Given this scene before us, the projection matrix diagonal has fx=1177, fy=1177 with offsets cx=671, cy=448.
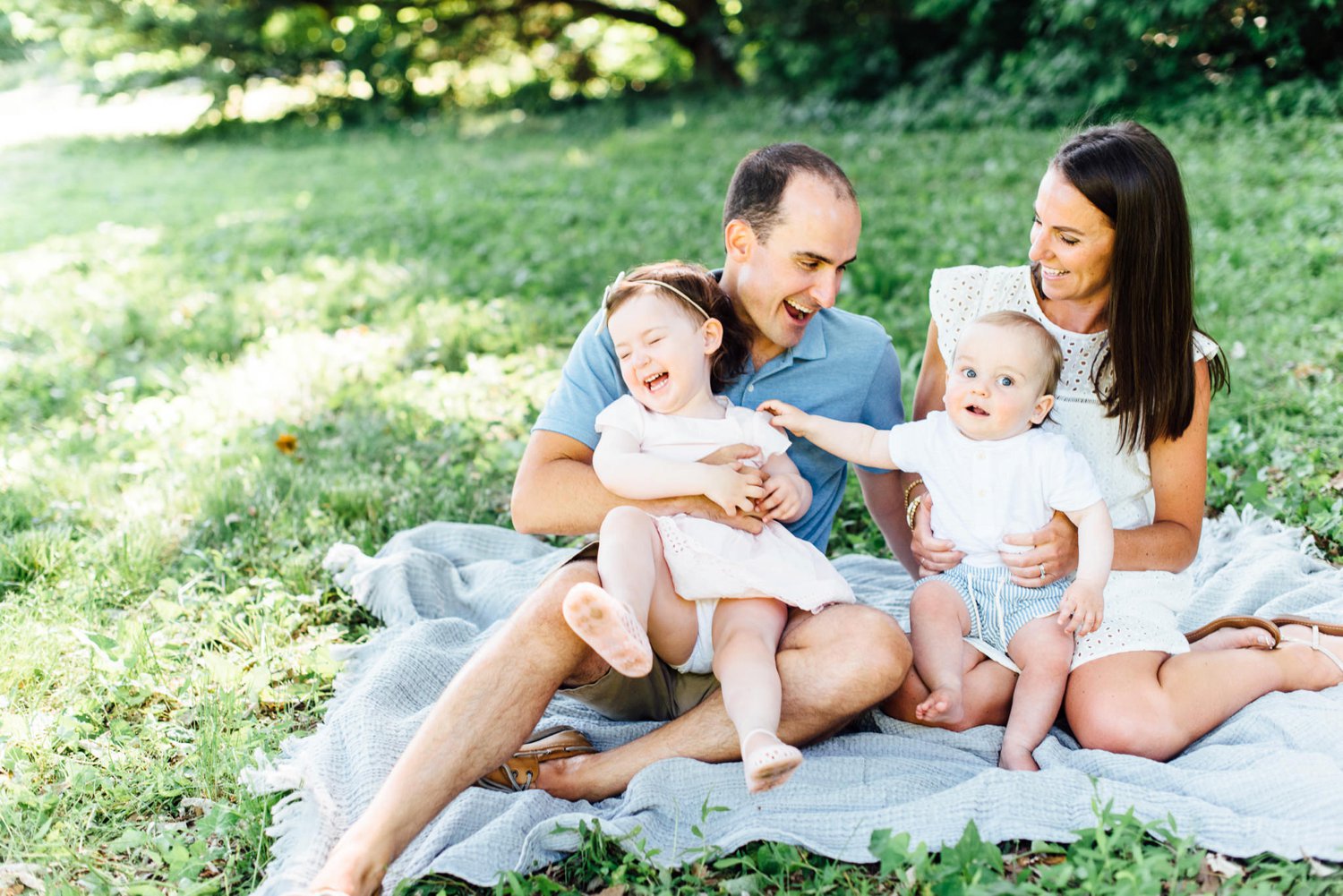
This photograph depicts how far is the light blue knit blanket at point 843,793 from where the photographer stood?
248 centimetres

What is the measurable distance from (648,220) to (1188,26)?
5.28m

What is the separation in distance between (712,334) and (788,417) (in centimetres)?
29

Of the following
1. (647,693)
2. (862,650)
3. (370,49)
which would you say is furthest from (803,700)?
(370,49)

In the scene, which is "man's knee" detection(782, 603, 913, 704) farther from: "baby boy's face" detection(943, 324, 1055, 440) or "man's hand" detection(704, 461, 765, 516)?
"baby boy's face" detection(943, 324, 1055, 440)

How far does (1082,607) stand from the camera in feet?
9.09

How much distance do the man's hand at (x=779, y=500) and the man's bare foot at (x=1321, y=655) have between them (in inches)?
51.4

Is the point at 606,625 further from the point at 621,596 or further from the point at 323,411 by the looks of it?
the point at 323,411

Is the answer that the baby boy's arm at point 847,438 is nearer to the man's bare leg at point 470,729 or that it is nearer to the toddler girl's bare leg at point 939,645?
the toddler girl's bare leg at point 939,645

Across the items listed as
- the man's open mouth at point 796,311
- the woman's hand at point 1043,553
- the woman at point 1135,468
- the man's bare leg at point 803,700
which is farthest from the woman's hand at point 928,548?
the man's open mouth at point 796,311

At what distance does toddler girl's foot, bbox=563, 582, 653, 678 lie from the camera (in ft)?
7.80

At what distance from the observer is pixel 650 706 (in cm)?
306

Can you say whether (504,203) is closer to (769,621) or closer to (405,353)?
(405,353)

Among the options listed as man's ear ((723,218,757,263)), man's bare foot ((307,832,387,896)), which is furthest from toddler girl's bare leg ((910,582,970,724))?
man's bare foot ((307,832,387,896))

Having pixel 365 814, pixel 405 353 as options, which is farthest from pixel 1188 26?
pixel 365 814
